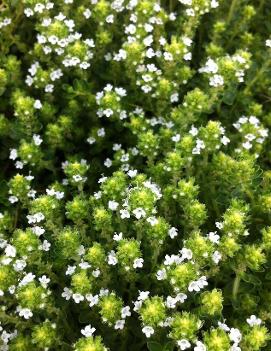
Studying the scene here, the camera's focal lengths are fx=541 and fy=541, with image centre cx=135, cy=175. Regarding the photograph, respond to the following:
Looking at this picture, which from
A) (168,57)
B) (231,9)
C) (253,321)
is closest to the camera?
(253,321)

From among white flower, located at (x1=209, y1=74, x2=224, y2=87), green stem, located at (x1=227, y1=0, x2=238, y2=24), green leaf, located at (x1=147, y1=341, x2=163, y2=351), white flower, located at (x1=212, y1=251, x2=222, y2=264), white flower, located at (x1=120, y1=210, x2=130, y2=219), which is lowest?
green leaf, located at (x1=147, y1=341, x2=163, y2=351)

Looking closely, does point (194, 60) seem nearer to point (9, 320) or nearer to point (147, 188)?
point (147, 188)

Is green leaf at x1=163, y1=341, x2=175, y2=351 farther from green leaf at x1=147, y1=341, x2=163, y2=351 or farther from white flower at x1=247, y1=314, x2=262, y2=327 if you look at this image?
white flower at x1=247, y1=314, x2=262, y2=327

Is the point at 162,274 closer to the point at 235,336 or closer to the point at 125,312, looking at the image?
the point at 125,312

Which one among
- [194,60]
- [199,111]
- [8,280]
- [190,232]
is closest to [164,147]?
[199,111]

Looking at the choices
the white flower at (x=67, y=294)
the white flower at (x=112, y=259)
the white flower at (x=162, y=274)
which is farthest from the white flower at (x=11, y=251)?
the white flower at (x=162, y=274)

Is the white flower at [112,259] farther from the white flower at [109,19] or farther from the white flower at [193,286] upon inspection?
the white flower at [109,19]

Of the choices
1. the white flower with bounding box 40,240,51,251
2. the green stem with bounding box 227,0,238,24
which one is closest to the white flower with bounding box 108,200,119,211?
the white flower with bounding box 40,240,51,251

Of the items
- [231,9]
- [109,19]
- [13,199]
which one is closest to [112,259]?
[13,199]
